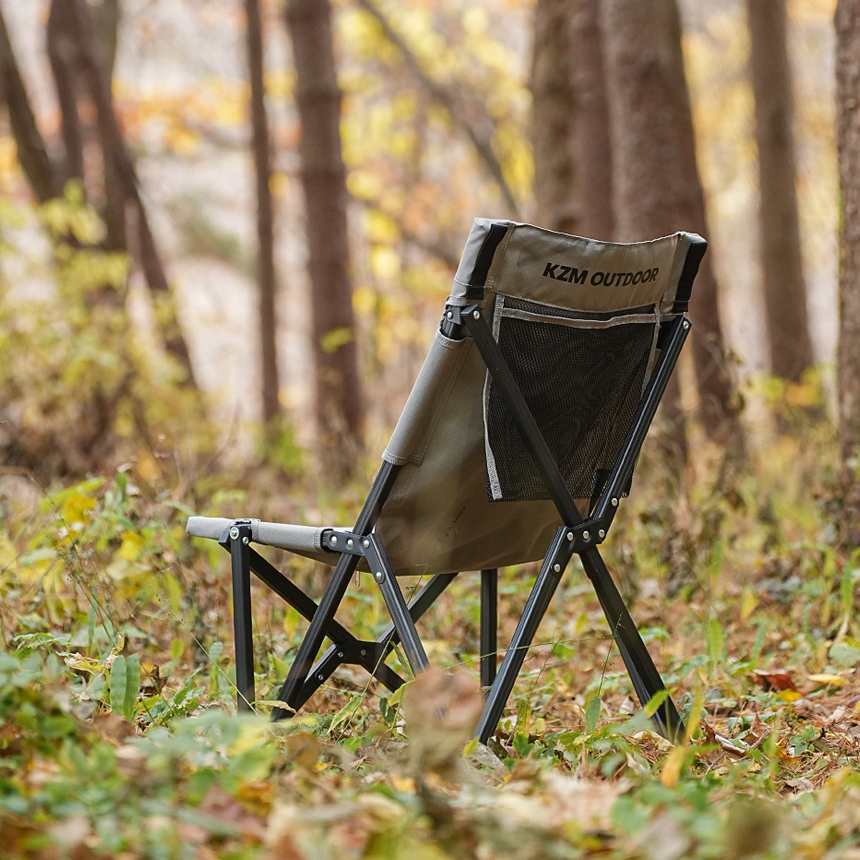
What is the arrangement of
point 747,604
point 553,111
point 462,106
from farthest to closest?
point 462,106 < point 553,111 < point 747,604

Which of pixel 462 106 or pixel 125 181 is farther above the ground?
pixel 462 106

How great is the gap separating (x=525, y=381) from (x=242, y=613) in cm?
81

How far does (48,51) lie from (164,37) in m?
6.86

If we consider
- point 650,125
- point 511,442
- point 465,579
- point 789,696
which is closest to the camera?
point 511,442

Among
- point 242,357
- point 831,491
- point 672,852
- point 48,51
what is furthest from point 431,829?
point 242,357

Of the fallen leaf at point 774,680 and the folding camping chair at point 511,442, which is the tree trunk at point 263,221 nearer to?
the fallen leaf at point 774,680

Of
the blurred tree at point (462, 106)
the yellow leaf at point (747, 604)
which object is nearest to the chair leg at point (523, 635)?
the yellow leaf at point (747, 604)

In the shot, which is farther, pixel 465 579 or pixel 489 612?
pixel 465 579

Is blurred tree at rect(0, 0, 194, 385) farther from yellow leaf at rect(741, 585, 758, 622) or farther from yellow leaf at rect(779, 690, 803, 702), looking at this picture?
yellow leaf at rect(779, 690, 803, 702)

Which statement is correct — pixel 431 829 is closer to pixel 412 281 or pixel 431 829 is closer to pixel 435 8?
pixel 412 281

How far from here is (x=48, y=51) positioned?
9.80m

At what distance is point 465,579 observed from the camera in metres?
4.01

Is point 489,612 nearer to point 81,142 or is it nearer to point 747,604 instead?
point 747,604

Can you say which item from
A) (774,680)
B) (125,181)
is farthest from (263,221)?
(774,680)
